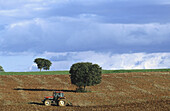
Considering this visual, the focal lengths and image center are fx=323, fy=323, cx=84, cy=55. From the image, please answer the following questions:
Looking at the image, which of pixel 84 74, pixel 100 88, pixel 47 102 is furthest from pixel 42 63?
pixel 47 102

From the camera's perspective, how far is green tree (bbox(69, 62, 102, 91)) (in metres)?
71.3

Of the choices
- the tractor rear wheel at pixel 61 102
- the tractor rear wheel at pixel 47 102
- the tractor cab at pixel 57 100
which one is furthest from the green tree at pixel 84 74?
the tractor rear wheel at pixel 61 102

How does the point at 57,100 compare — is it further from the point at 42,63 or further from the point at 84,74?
the point at 42,63

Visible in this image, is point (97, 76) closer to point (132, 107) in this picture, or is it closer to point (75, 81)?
point (75, 81)

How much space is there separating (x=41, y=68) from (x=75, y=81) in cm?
7731

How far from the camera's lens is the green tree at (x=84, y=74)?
71.3 m

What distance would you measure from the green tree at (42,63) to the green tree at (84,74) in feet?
241

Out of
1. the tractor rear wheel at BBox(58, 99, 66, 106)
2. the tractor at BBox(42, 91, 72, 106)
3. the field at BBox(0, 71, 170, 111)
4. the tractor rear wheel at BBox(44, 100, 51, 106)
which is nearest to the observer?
the tractor rear wheel at BBox(58, 99, 66, 106)

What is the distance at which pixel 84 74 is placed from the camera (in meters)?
71.5

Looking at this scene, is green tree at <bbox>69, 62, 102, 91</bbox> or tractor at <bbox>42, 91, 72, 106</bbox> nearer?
tractor at <bbox>42, 91, 72, 106</bbox>

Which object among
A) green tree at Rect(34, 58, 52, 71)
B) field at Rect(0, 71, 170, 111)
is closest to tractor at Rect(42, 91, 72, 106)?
field at Rect(0, 71, 170, 111)

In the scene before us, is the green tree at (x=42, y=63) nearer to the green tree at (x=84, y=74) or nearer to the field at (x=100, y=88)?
the field at (x=100, y=88)

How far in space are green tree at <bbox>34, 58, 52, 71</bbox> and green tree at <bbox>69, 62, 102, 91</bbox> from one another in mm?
73549

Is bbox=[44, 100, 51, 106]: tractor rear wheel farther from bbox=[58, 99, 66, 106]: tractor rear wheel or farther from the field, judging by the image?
the field
